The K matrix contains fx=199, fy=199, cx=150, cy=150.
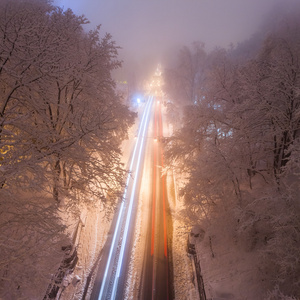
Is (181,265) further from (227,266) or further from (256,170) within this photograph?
(256,170)

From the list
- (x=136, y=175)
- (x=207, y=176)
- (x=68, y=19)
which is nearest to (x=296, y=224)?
(x=207, y=176)

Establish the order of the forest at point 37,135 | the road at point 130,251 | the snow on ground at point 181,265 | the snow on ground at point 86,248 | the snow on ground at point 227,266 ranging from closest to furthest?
1. the forest at point 37,135
2. the snow on ground at point 227,266
3. the snow on ground at point 86,248
4. the snow on ground at point 181,265
5. the road at point 130,251

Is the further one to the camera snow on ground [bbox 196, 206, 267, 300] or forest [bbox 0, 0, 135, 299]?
snow on ground [bbox 196, 206, 267, 300]

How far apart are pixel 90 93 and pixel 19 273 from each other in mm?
8389

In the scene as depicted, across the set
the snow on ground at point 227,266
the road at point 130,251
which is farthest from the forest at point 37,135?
the snow on ground at point 227,266

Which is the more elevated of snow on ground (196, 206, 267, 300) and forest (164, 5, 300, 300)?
forest (164, 5, 300, 300)

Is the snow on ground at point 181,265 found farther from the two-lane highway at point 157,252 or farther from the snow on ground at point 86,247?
the snow on ground at point 86,247

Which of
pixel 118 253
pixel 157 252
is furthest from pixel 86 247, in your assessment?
pixel 157 252

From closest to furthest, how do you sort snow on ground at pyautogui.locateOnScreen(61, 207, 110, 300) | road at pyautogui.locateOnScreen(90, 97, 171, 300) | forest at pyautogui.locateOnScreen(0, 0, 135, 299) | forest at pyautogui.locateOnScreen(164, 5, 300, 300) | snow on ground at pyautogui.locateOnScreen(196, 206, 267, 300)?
forest at pyautogui.locateOnScreen(0, 0, 135, 299) → forest at pyautogui.locateOnScreen(164, 5, 300, 300) → snow on ground at pyautogui.locateOnScreen(196, 206, 267, 300) → snow on ground at pyautogui.locateOnScreen(61, 207, 110, 300) → road at pyautogui.locateOnScreen(90, 97, 171, 300)

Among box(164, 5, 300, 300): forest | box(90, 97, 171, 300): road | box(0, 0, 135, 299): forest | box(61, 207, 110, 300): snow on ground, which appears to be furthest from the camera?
box(90, 97, 171, 300): road

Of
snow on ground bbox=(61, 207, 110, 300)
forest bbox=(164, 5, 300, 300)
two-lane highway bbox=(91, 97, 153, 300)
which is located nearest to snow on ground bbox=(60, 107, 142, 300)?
snow on ground bbox=(61, 207, 110, 300)

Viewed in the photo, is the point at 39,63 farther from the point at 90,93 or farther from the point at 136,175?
the point at 136,175

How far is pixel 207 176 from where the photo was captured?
32.3 feet

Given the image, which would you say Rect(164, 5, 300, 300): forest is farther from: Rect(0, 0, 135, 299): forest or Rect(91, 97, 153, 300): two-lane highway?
Rect(0, 0, 135, 299): forest
